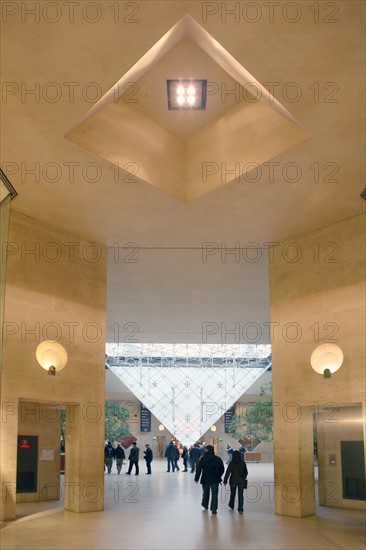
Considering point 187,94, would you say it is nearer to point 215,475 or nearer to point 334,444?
point 215,475

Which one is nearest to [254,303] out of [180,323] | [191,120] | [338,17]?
[180,323]

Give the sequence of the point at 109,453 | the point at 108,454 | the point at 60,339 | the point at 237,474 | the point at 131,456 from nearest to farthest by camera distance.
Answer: the point at 60,339
the point at 237,474
the point at 131,456
the point at 108,454
the point at 109,453

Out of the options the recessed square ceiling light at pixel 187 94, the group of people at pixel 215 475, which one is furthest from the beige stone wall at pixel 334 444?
the recessed square ceiling light at pixel 187 94

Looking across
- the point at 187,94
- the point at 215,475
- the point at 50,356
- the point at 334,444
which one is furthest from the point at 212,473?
the point at 187,94

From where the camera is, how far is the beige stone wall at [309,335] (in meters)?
11.2

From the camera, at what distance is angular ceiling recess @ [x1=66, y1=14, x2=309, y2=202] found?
337 inches

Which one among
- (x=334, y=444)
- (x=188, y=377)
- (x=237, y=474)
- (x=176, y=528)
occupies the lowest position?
(x=176, y=528)

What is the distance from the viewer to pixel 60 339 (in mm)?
11992

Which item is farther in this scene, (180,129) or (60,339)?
(60,339)

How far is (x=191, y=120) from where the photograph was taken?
401 inches

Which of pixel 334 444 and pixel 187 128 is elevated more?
pixel 187 128

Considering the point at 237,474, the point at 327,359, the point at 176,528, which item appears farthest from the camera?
the point at 237,474

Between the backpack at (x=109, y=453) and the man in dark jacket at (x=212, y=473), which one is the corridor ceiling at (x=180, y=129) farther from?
the backpack at (x=109, y=453)

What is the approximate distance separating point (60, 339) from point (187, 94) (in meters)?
5.63
